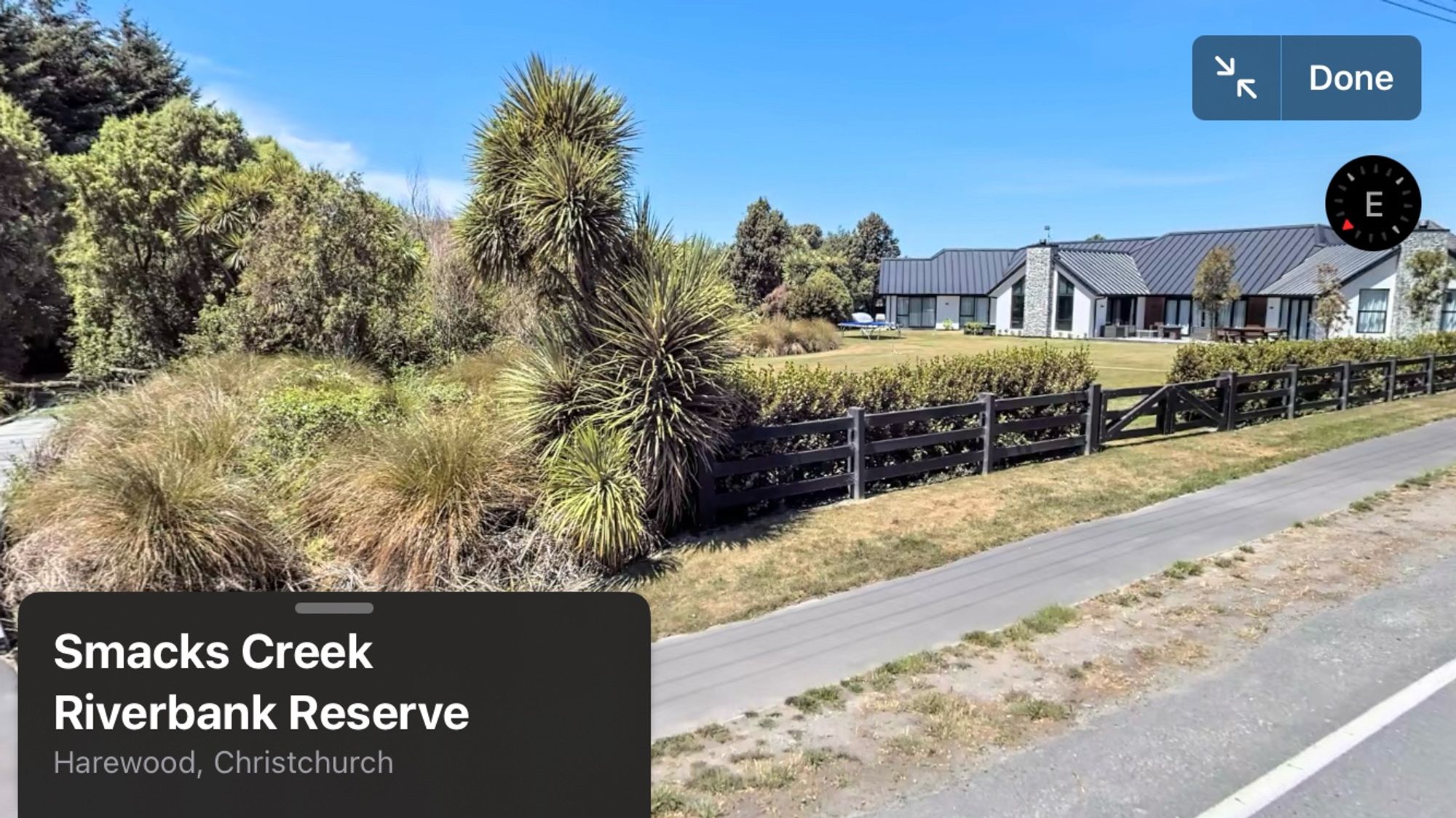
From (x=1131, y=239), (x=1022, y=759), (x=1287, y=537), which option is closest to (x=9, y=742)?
(x=1022, y=759)

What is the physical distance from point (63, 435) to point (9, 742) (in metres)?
5.44

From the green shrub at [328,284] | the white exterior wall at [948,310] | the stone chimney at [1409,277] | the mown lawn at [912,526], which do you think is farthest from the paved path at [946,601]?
the white exterior wall at [948,310]

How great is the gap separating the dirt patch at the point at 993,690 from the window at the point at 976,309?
44.0 m

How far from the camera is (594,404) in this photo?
759cm

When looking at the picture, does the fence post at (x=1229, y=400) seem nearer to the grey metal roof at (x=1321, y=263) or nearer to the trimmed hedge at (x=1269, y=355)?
the trimmed hedge at (x=1269, y=355)

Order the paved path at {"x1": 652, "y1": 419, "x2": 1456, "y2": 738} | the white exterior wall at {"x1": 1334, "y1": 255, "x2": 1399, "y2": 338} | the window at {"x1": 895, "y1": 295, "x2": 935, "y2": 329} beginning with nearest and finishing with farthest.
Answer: the paved path at {"x1": 652, "y1": 419, "x2": 1456, "y2": 738} → the white exterior wall at {"x1": 1334, "y1": 255, "x2": 1399, "y2": 338} → the window at {"x1": 895, "y1": 295, "x2": 935, "y2": 329}

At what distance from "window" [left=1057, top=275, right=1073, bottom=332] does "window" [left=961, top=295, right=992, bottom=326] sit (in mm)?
5460

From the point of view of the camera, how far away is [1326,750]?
4.02m

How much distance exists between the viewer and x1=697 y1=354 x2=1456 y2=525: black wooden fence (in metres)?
8.52

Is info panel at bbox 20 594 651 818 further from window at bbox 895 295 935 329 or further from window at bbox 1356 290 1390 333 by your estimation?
window at bbox 895 295 935 329

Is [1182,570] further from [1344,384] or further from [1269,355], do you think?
[1344,384]

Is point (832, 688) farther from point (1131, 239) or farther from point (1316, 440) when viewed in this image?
point (1131, 239)

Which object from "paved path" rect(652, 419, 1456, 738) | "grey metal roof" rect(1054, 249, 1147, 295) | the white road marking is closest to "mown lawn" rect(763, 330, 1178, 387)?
"grey metal roof" rect(1054, 249, 1147, 295)

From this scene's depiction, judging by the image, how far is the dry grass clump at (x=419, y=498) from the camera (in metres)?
6.57
